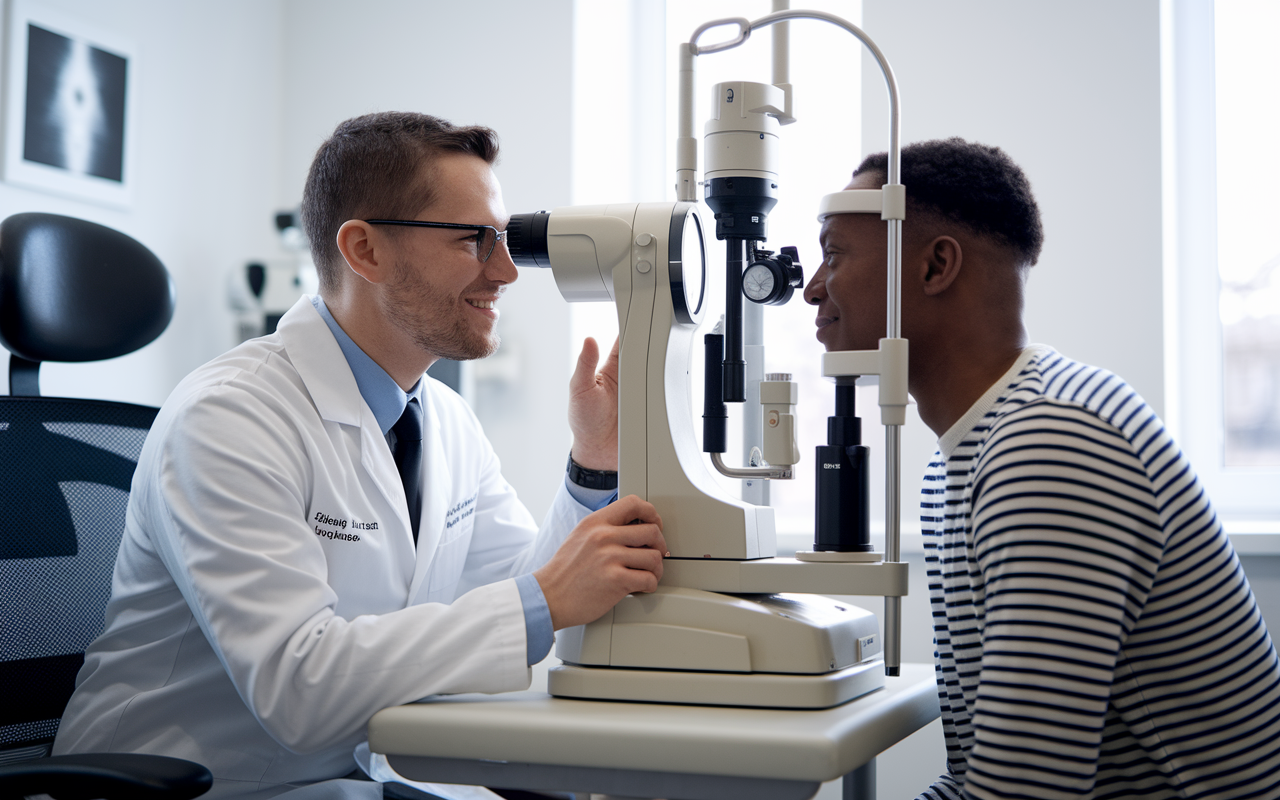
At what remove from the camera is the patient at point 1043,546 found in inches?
28.8

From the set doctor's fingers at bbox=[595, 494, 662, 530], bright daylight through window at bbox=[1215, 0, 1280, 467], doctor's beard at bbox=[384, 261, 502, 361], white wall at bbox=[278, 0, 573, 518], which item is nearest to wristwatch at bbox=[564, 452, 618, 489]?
doctor's beard at bbox=[384, 261, 502, 361]

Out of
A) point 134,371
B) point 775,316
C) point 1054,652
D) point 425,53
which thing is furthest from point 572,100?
point 1054,652

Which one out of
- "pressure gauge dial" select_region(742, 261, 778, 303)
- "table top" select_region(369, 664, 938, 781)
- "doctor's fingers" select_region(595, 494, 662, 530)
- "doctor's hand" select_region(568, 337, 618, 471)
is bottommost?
"table top" select_region(369, 664, 938, 781)

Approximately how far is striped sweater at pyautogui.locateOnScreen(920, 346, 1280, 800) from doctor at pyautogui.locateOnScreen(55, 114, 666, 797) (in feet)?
1.04

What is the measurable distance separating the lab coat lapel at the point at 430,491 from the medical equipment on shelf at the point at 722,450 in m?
0.34

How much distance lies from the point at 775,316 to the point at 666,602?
1670mm

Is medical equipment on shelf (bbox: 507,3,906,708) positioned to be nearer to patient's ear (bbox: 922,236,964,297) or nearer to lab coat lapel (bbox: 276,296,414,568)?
patient's ear (bbox: 922,236,964,297)

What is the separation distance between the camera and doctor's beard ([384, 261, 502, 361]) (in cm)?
126

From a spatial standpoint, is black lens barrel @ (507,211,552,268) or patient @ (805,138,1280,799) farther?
black lens barrel @ (507,211,552,268)

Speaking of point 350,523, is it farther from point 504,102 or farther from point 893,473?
point 504,102

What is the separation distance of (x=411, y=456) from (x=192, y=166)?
156 cm

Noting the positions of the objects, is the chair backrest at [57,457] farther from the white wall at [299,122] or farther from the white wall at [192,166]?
the white wall at [299,122]

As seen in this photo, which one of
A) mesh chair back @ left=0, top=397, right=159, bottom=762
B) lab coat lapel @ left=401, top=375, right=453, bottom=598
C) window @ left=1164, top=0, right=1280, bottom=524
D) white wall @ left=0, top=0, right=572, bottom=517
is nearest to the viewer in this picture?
mesh chair back @ left=0, top=397, right=159, bottom=762

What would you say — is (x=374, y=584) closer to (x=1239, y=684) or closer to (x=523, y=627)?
(x=523, y=627)
